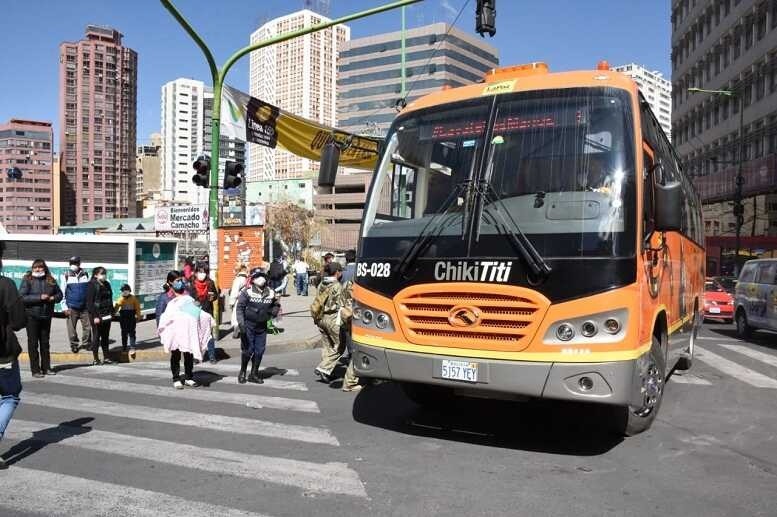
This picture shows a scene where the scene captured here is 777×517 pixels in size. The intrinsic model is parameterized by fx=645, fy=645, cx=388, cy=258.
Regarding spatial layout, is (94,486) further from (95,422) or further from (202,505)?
(95,422)

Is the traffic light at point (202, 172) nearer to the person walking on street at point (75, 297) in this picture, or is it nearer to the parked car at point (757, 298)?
the person walking on street at point (75, 297)

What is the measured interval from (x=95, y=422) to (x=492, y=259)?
4571 mm

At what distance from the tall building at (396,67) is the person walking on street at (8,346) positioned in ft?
373

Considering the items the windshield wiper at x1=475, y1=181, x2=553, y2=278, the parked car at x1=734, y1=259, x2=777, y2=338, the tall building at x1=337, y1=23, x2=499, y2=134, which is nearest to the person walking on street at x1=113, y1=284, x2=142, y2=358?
the windshield wiper at x1=475, y1=181, x2=553, y2=278

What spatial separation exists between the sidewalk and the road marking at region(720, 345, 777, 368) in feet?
29.3

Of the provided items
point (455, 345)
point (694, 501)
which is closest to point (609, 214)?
point (455, 345)

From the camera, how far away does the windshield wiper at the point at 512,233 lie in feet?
17.5

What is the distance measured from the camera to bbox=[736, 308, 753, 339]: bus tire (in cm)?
1609

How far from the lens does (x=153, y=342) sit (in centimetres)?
1338

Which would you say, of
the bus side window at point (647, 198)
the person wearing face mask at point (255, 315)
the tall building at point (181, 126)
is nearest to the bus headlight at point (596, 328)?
the bus side window at point (647, 198)

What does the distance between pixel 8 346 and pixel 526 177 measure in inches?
180

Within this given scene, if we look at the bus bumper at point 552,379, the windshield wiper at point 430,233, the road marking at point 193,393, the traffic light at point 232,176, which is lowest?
the road marking at point 193,393

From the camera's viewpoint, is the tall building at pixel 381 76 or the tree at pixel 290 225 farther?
the tall building at pixel 381 76

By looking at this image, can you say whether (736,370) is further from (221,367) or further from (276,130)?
(276,130)
